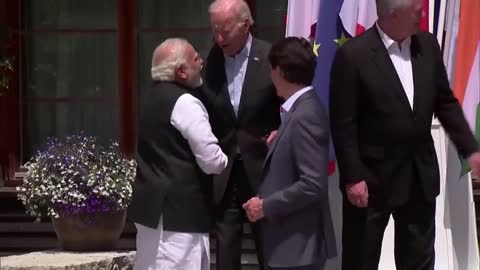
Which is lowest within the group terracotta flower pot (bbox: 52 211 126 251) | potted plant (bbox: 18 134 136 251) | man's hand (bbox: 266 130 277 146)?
terracotta flower pot (bbox: 52 211 126 251)

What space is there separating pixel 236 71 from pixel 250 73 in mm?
81

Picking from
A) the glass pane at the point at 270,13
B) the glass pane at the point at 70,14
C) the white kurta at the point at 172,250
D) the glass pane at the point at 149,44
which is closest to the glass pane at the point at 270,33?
the glass pane at the point at 270,13

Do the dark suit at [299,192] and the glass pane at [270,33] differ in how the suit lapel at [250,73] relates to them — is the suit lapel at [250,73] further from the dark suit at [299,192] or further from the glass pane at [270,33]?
the glass pane at [270,33]

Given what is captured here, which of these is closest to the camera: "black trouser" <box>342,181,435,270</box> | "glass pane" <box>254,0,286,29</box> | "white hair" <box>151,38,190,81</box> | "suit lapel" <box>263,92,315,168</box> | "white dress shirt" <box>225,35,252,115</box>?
"suit lapel" <box>263,92,315,168</box>

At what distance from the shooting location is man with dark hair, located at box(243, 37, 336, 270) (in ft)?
16.5

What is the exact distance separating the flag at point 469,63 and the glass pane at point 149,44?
2286 mm

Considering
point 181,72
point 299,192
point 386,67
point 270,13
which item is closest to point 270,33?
point 270,13

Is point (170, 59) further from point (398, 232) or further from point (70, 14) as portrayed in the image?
point (70, 14)

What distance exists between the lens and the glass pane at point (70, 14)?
8.61 m

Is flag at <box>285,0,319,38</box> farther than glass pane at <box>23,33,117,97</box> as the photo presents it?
No

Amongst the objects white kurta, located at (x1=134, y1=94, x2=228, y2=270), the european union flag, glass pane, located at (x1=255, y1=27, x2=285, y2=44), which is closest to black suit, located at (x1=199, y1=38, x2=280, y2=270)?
white kurta, located at (x1=134, y1=94, x2=228, y2=270)

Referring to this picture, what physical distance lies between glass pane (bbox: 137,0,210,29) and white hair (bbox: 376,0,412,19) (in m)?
3.11

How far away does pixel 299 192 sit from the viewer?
16.4ft

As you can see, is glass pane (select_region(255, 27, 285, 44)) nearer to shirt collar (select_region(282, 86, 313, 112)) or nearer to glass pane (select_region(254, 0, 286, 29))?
glass pane (select_region(254, 0, 286, 29))
